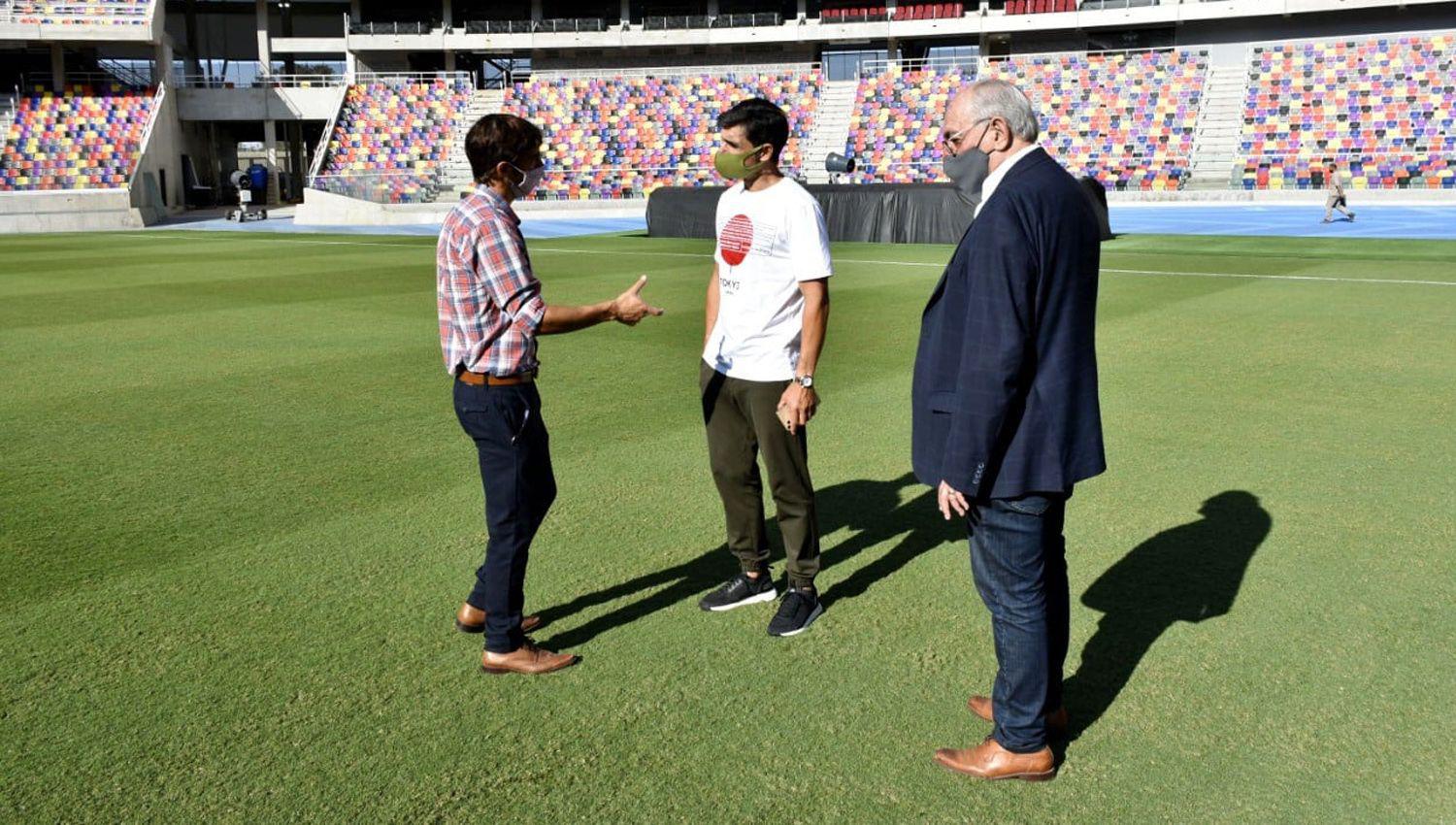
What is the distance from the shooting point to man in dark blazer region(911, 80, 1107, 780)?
3023 millimetres

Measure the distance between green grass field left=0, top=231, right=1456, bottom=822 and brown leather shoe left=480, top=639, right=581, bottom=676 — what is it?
0.24 ft

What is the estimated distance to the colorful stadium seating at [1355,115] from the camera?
3766 cm

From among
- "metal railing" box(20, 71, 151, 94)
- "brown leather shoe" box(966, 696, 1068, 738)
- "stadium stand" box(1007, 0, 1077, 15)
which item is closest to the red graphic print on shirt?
"brown leather shoe" box(966, 696, 1068, 738)

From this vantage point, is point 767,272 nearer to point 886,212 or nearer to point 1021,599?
point 1021,599

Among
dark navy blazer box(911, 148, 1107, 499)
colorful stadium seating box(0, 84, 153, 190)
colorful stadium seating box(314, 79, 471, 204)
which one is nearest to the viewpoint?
dark navy blazer box(911, 148, 1107, 499)

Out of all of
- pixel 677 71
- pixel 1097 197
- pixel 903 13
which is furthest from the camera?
pixel 677 71

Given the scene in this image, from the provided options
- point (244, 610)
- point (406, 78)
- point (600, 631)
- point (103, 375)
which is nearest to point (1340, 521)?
point (600, 631)

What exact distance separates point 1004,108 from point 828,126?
47826 mm

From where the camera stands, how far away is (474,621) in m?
4.43

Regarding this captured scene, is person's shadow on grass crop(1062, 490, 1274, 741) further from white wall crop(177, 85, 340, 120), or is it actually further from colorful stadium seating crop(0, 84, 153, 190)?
white wall crop(177, 85, 340, 120)

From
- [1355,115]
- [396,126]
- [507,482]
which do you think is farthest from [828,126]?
[507,482]

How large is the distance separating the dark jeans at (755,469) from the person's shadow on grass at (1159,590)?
3.85ft

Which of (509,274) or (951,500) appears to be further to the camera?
(509,274)

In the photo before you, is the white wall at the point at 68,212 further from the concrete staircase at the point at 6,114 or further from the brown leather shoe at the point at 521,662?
the brown leather shoe at the point at 521,662
